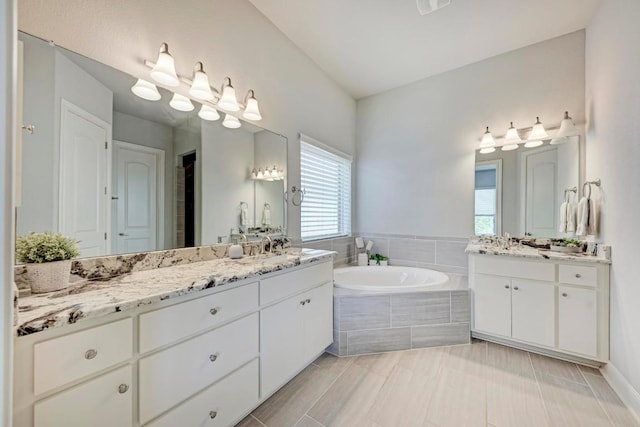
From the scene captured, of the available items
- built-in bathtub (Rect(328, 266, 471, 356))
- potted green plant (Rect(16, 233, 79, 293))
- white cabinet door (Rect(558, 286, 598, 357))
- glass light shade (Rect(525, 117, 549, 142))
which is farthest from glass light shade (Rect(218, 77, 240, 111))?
white cabinet door (Rect(558, 286, 598, 357))

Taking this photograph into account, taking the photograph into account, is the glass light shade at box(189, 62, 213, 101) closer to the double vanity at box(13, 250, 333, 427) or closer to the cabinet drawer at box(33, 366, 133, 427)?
the double vanity at box(13, 250, 333, 427)

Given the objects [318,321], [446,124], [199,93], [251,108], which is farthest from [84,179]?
[446,124]

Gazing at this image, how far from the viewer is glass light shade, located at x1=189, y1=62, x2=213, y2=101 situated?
1.61 meters

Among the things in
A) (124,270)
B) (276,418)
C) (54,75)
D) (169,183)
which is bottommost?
(276,418)

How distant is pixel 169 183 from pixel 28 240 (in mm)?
700

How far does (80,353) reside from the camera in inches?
32.7

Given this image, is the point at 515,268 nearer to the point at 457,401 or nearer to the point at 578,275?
the point at 578,275

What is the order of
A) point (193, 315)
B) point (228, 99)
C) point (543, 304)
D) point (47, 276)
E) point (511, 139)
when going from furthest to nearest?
point (511, 139)
point (543, 304)
point (228, 99)
point (193, 315)
point (47, 276)

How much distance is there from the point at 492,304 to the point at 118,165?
2945 mm

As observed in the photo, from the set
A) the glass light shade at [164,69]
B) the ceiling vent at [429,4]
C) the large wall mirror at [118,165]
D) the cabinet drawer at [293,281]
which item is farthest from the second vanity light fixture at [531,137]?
the glass light shade at [164,69]

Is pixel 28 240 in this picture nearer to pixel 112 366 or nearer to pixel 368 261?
pixel 112 366

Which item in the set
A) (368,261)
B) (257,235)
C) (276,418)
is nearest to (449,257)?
(368,261)

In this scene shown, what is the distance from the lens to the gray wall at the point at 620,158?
1.54m

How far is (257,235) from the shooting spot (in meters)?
2.14
